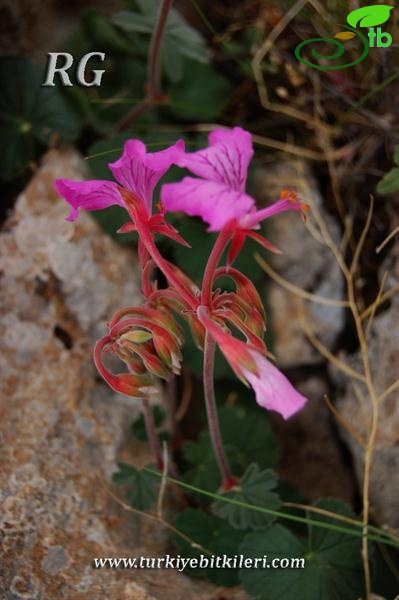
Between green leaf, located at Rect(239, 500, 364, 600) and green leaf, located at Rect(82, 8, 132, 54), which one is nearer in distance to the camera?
green leaf, located at Rect(239, 500, 364, 600)

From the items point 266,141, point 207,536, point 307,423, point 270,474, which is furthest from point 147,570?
point 266,141

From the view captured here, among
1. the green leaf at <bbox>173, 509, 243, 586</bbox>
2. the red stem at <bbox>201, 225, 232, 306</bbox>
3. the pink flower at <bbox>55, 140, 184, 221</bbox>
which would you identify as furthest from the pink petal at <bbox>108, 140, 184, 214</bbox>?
the green leaf at <bbox>173, 509, 243, 586</bbox>

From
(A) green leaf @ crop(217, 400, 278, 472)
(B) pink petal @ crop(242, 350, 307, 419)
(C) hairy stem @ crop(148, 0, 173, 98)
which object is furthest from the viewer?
(A) green leaf @ crop(217, 400, 278, 472)

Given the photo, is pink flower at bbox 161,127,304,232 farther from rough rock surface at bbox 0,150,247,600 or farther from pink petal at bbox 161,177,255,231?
rough rock surface at bbox 0,150,247,600

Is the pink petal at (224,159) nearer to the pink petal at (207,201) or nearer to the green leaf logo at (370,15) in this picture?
the pink petal at (207,201)

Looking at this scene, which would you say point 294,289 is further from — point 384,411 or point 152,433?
A: point 152,433

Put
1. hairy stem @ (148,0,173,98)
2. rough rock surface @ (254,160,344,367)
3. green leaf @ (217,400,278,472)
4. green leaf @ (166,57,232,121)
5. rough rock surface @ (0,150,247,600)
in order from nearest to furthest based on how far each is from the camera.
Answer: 1. rough rock surface @ (0,150,247,600)
2. hairy stem @ (148,0,173,98)
3. green leaf @ (217,400,278,472)
4. rough rock surface @ (254,160,344,367)
5. green leaf @ (166,57,232,121)

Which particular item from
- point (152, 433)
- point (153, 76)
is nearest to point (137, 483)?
point (152, 433)

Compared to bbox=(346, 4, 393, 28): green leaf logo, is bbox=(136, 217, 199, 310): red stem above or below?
below
